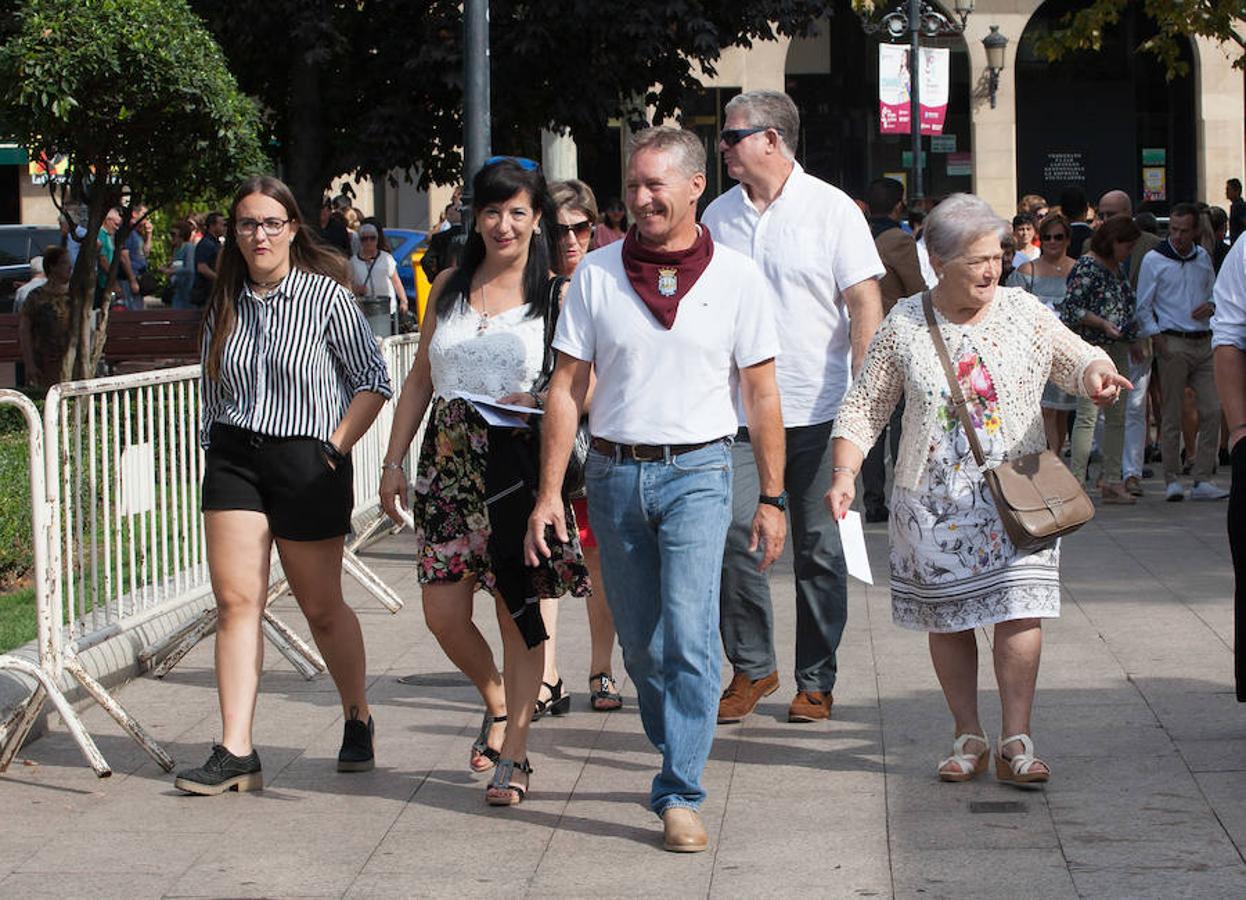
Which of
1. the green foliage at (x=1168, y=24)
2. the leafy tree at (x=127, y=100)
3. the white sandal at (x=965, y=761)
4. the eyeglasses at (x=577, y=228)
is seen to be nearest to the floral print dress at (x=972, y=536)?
the white sandal at (x=965, y=761)

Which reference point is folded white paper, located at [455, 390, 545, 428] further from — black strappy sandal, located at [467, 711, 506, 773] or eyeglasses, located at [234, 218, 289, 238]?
black strappy sandal, located at [467, 711, 506, 773]

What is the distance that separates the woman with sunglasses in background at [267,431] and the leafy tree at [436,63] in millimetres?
8994

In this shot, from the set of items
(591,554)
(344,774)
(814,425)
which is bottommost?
(344,774)

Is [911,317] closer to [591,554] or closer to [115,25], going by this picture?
[591,554]

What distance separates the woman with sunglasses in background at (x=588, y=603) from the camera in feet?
23.2

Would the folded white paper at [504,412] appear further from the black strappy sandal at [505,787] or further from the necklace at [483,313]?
the black strappy sandal at [505,787]

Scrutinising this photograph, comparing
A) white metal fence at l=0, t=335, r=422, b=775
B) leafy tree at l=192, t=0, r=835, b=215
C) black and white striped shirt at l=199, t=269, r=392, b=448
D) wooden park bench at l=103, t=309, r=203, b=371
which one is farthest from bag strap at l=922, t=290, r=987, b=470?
wooden park bench at l=103, t=309, r=203, b=371

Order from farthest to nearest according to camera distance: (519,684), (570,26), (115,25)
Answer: (570,26), (115,25), (519,684)

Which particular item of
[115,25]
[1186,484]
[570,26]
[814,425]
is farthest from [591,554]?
[570,26]

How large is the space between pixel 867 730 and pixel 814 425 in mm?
1023

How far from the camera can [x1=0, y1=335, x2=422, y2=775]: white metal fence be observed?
6.63 meters

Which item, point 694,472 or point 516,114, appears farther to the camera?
point 516,114

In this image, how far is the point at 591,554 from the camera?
7.32 m

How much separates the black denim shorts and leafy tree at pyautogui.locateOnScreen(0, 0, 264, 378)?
19.8 ft
